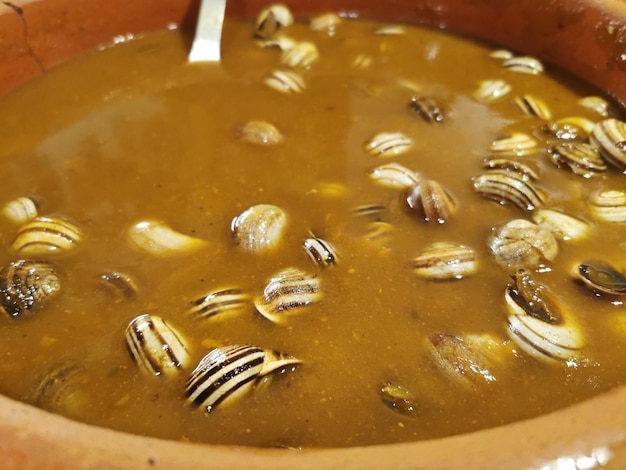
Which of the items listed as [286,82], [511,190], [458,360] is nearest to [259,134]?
[286,82]

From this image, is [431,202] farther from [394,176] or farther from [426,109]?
[426,109]

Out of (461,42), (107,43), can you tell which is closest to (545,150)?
(461,42)

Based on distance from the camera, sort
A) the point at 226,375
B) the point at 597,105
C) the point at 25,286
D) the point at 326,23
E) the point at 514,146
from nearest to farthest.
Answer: the point at 226,375 < the point at 25,286 < the point at 514,146 < the point at 597,105 < the point at 326,23

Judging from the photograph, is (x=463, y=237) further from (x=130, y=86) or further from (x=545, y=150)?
(x=130, y=86)

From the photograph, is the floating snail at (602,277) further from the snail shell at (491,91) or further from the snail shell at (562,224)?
the snail shell at (491,91)

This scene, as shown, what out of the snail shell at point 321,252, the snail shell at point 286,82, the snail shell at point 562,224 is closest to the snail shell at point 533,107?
the snail shell at point 562,224

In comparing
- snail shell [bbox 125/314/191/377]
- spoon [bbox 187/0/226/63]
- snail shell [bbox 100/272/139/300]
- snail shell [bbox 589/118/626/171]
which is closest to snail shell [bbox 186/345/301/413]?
snail shell [bbox 125/314/191/377]
